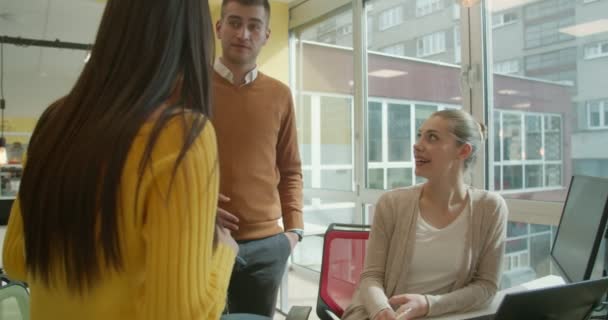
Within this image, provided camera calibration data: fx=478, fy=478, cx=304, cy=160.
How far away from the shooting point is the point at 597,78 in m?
2.46

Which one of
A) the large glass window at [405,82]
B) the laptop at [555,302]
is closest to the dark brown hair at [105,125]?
the laptop at [555,302]

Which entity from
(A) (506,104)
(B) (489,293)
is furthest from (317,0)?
(B) (489,293)

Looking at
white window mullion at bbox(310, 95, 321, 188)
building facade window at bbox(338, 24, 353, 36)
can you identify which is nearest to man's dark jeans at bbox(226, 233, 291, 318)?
building facade window at bbox(338, 24, 353, 36)

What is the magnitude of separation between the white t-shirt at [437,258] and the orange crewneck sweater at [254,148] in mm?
467

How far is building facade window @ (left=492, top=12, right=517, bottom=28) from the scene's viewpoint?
9.30 ft

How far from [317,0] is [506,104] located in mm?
2367

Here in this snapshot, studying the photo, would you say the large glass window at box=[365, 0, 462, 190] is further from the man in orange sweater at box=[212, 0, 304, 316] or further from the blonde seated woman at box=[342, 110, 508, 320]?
the man in orange sweater at box=[212, 0, 304, 316]

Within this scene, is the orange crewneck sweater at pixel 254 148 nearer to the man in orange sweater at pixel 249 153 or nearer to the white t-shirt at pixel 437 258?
the man in orange sweater at pixel 249 153

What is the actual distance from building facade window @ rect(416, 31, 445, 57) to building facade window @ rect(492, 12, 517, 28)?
1.61 feet

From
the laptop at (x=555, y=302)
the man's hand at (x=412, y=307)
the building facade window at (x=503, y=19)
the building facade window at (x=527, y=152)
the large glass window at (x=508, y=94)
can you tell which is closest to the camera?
the laptop at (x=555, y=302)

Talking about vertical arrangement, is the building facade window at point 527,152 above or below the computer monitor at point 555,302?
above

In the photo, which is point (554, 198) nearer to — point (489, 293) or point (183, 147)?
point (489, 293)

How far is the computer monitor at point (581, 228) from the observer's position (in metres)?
1.27

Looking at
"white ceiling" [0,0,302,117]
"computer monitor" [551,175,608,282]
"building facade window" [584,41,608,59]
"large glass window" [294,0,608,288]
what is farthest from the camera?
"white ceiling" [0,0,302,117]
